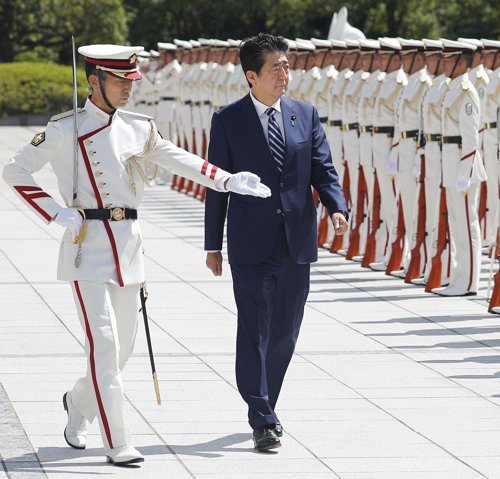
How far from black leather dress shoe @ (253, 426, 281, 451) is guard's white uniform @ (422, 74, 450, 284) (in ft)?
19.5

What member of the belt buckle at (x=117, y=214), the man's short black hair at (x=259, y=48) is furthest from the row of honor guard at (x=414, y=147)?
the belt buckle at (x=117, y=214)

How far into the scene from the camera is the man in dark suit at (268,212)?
6996 millimetres

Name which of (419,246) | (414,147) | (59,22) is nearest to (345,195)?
(414,147)

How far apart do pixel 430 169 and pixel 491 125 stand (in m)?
1.68

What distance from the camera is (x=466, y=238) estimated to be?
1227 cm

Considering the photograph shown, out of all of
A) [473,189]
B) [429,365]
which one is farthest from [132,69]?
[473,189]

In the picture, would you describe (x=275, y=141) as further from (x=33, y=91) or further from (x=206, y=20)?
(x=206, y=20)

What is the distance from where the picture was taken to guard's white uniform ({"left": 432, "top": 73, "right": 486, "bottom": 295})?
39.1ft

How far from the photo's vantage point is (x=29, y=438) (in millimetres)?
7016

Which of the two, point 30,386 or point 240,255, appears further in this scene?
point 30,386

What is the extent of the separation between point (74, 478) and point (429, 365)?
323 cm

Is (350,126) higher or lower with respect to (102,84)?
lower

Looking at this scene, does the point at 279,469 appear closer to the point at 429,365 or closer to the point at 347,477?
the point at 347,477

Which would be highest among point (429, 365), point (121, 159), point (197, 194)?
point (121, 159)
